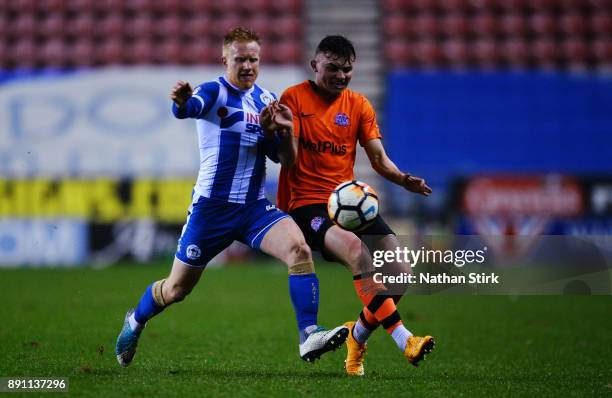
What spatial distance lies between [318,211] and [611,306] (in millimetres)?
6194

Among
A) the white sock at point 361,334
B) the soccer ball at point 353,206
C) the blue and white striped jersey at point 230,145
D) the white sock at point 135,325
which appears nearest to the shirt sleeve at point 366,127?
the soccer ball at point 353,206

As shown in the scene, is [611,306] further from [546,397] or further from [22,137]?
[22,137]

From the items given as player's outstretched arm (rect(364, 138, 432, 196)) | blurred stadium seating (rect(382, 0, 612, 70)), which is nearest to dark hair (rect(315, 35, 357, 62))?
player's outstretched arm (rect(364, 138, 432, 196))

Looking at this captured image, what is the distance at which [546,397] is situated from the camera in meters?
4.63

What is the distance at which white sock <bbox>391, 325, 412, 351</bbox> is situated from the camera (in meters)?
5.32

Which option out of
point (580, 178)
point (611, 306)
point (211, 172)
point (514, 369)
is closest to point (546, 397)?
point (514, 369)

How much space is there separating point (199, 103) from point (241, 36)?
548 millimetres

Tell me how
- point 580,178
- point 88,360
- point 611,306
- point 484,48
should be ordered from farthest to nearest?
point 484,48
point 580,178
point 611,306
point 88,360

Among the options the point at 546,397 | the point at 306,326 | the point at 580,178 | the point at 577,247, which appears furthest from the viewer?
the point at 580,178

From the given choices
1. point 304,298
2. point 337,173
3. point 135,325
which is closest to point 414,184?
point 337,173

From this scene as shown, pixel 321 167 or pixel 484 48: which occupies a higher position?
pixel 484 48

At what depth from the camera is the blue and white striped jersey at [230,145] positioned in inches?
213

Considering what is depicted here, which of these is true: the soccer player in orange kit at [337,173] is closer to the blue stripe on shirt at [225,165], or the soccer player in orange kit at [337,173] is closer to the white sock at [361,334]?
the white sock at [361,334]

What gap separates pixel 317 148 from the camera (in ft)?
18.4
